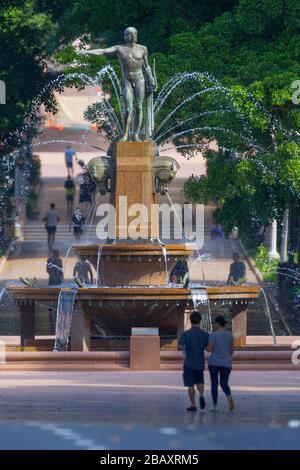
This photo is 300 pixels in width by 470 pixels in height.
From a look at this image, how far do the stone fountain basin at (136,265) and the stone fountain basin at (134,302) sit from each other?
904 mm

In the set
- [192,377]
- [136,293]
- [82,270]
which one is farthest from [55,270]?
[192,377]

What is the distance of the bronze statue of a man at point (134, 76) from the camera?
33.5 metres

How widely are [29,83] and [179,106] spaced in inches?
309

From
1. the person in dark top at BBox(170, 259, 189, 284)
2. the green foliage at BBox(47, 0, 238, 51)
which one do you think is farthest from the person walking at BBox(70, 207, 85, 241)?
the person in dark top at BBox(170, 259, 189, 284)

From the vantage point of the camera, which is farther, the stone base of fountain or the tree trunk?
the tree trunk

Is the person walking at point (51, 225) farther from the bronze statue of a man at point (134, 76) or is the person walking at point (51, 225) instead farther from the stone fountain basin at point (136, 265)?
the stone fountain basin at point (136, 265)

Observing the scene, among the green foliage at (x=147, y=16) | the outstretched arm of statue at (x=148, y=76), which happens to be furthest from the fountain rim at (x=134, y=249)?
the green foliage at (x=147, y=16)

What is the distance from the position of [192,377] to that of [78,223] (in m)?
35.2

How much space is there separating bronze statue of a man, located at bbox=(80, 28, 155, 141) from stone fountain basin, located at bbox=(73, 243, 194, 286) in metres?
2.89

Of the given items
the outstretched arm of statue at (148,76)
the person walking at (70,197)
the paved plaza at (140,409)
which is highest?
the outstretched arm of statue at (148,76)

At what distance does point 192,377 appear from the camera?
22719mm

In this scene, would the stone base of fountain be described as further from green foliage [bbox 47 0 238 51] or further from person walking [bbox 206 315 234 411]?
green foliage [bbox 47 0 238 51]

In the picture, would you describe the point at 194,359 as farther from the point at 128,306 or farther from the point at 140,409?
the point at 128,306

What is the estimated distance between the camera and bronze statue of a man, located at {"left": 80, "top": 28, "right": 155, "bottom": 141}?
33.5 m
